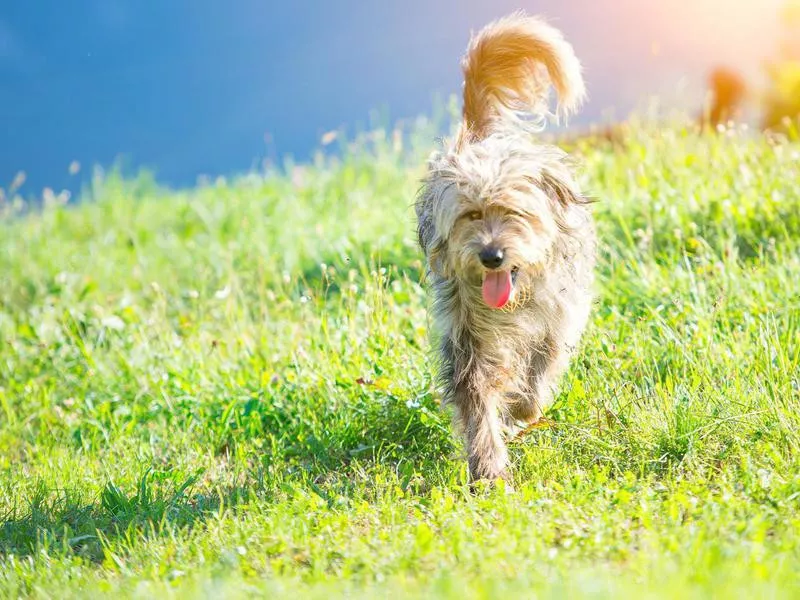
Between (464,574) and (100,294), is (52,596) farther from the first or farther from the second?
(100,294)

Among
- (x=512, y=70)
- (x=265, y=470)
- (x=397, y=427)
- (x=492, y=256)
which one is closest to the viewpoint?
(x=492, y=256)

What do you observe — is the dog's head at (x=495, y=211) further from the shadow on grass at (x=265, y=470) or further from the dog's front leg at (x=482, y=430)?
the shadow on grass at (x=265, y=470)

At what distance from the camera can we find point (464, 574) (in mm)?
3256

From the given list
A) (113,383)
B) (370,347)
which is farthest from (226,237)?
(370,347)

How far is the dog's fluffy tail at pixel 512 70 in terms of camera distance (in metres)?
5.22

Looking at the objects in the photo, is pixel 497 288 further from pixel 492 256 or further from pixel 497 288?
pixel 492 256

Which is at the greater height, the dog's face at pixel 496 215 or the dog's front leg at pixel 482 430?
the dog's face at pixel 496 215

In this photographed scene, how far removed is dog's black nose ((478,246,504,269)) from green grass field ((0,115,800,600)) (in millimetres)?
863

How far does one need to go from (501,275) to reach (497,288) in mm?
61

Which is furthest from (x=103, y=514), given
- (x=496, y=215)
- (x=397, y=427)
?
(x=496, y=215)

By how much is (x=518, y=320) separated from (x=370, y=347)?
108 cm

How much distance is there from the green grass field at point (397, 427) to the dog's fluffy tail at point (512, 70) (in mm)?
1101

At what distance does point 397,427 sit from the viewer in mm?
4816

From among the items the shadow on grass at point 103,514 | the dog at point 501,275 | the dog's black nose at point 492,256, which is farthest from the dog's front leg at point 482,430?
the shadow on grass at point 103,514
